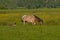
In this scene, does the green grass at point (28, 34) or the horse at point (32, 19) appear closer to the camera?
the green grass at point (28, 34)

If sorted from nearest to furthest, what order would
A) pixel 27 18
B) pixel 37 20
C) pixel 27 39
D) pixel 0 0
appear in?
pixel 27 39 → pixel 37 20 → pixel 27 18 → pixel 0 0

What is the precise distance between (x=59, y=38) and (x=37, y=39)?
1.60 m

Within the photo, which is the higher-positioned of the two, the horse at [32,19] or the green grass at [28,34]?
the green grass at [28,34]

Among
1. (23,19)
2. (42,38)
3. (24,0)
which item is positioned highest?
(42,38)

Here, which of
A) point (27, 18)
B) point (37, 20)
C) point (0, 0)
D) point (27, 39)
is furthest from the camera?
point (0, 0)

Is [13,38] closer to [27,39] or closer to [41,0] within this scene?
[27,39]

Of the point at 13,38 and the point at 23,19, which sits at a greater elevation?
the point at 13,38

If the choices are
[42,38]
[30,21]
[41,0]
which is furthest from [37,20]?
[41,0]

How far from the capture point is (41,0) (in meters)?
179

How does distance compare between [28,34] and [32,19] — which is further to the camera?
[32,19]

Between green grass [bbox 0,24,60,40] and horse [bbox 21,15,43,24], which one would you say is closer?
green grass [bbox 0,24,60,40]

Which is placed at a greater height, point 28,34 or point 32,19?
point 28,34

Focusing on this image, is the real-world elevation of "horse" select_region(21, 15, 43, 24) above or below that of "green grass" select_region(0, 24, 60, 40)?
below

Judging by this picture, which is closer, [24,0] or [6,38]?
[6,38]
